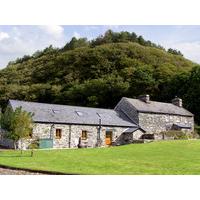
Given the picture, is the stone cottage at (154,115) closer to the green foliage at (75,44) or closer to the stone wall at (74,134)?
the stone wall at (74,134)

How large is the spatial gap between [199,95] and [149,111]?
1401cm

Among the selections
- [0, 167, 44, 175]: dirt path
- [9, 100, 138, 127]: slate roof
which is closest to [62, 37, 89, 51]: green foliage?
[9, 100, 138, 127]: slate roof

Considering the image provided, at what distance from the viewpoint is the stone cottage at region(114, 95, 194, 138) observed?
45750 millimetres

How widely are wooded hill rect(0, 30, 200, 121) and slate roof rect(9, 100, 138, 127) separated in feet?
55.5

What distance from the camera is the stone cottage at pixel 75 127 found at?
37.3 metres

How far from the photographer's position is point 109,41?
113688 millimetres

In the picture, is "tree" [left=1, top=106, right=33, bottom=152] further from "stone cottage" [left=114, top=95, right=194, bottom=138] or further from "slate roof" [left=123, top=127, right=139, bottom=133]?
"stone cottage" [left=114, top=95, right=194, bottom=138]

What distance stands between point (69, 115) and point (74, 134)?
7.01 ft

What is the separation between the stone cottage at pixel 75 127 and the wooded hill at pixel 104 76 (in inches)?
688

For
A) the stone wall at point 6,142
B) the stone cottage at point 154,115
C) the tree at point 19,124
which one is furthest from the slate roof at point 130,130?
the tree at point 19,124

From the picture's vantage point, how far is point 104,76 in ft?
269
